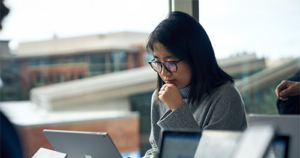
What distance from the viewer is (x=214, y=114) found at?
1090 millimetres

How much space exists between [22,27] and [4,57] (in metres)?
0.58

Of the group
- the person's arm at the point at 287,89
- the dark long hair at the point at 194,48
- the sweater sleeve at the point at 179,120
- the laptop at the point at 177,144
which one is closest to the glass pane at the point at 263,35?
the person's arm at the point at 287,89

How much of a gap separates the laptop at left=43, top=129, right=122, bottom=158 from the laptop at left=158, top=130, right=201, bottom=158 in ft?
1.31

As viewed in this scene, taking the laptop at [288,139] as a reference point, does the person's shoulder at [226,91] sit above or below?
below

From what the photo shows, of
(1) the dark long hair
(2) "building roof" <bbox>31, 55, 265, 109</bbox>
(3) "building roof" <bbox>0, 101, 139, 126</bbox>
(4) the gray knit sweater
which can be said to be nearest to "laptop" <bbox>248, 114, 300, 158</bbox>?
(4) the gray knit sweater

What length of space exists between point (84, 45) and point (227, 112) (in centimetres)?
284

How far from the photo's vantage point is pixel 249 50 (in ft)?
10.5

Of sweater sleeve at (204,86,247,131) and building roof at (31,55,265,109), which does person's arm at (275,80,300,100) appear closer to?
sweater sleeve at (204,86,247,131)

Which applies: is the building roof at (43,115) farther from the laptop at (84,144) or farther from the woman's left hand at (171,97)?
the woman's left hand at (171,97)

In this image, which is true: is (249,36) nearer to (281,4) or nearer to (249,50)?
(249,50)

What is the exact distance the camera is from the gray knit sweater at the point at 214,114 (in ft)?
3.41

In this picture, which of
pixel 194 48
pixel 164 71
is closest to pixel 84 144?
pixel 164 71

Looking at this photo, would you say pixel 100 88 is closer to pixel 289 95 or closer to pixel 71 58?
pixel 71 58

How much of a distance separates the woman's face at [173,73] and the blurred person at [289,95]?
21.6 inches
